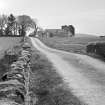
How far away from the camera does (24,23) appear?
104m

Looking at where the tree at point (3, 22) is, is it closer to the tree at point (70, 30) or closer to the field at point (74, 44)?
the tree at point (70, 30)

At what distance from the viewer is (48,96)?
708 cm

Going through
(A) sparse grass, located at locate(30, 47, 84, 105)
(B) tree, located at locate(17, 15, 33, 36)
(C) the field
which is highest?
(B) tree, located at locate(17, 15, 33, 36)

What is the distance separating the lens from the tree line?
9994cm

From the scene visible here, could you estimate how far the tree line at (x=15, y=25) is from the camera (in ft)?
328

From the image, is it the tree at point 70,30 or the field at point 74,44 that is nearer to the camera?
the field at point 74,44

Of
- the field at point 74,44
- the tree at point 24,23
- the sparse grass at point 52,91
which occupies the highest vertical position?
the tree at point 24,23

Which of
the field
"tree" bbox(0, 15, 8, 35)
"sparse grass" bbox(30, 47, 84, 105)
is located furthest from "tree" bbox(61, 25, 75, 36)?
"sparse grass" bbox(30, 47, 84, 105)

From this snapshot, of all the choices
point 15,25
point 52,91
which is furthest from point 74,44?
point 15,25

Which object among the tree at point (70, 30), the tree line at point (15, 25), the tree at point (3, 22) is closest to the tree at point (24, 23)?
the tree line at point (15, 25)

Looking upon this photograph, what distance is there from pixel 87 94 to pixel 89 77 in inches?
108

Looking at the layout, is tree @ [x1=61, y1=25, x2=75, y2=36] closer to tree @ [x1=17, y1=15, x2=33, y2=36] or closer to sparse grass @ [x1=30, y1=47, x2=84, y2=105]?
tree @ [x1=17, y1=15, x2=33, y2=36]

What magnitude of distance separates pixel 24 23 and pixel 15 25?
14.4ft

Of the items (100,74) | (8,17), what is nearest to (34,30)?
(8,17)
